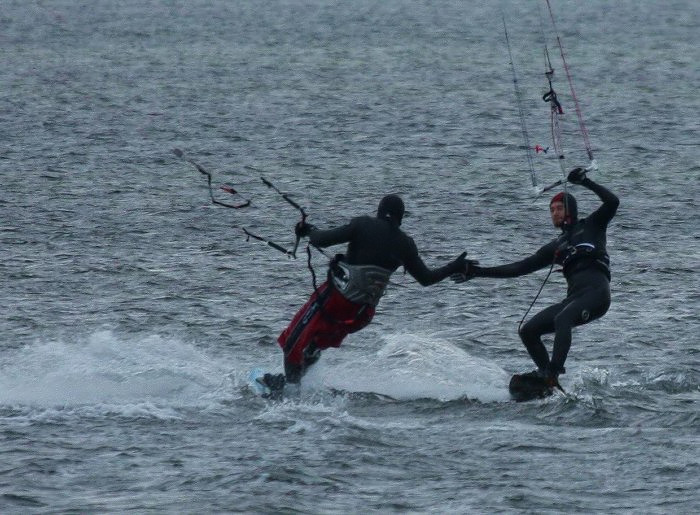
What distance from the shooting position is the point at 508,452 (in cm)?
1309

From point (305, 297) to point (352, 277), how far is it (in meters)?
5.74

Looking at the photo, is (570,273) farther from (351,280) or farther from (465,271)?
(351,280)

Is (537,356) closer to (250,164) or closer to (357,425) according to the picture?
(357,425)

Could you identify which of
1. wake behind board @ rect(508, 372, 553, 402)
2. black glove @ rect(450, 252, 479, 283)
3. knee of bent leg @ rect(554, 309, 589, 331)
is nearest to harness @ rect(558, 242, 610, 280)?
knee of bent leg @ rect(554, 309, 589, 331)

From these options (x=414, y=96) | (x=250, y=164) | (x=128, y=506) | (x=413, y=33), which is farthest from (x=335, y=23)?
(x=128, y=506)

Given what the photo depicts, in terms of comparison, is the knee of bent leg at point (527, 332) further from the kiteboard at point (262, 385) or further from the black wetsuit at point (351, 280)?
the kiteboard at point (262, 385)

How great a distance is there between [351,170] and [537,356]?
16.5 m

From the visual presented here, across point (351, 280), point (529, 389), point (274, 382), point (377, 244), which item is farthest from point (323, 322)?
point (529, 389)

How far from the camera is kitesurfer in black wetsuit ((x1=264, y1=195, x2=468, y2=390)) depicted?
47.6 feet

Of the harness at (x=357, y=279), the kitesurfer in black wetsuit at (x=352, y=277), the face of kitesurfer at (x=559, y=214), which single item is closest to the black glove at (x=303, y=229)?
the kitesurfer in black wetsuit at (x=352, y=277)

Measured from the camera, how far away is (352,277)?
14531mm

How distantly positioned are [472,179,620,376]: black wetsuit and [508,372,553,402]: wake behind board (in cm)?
16

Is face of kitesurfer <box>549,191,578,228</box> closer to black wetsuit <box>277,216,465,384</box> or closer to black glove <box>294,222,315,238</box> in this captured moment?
black wetsuit <box>277,216,465,384</box>

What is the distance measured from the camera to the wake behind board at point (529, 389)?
14.7m
